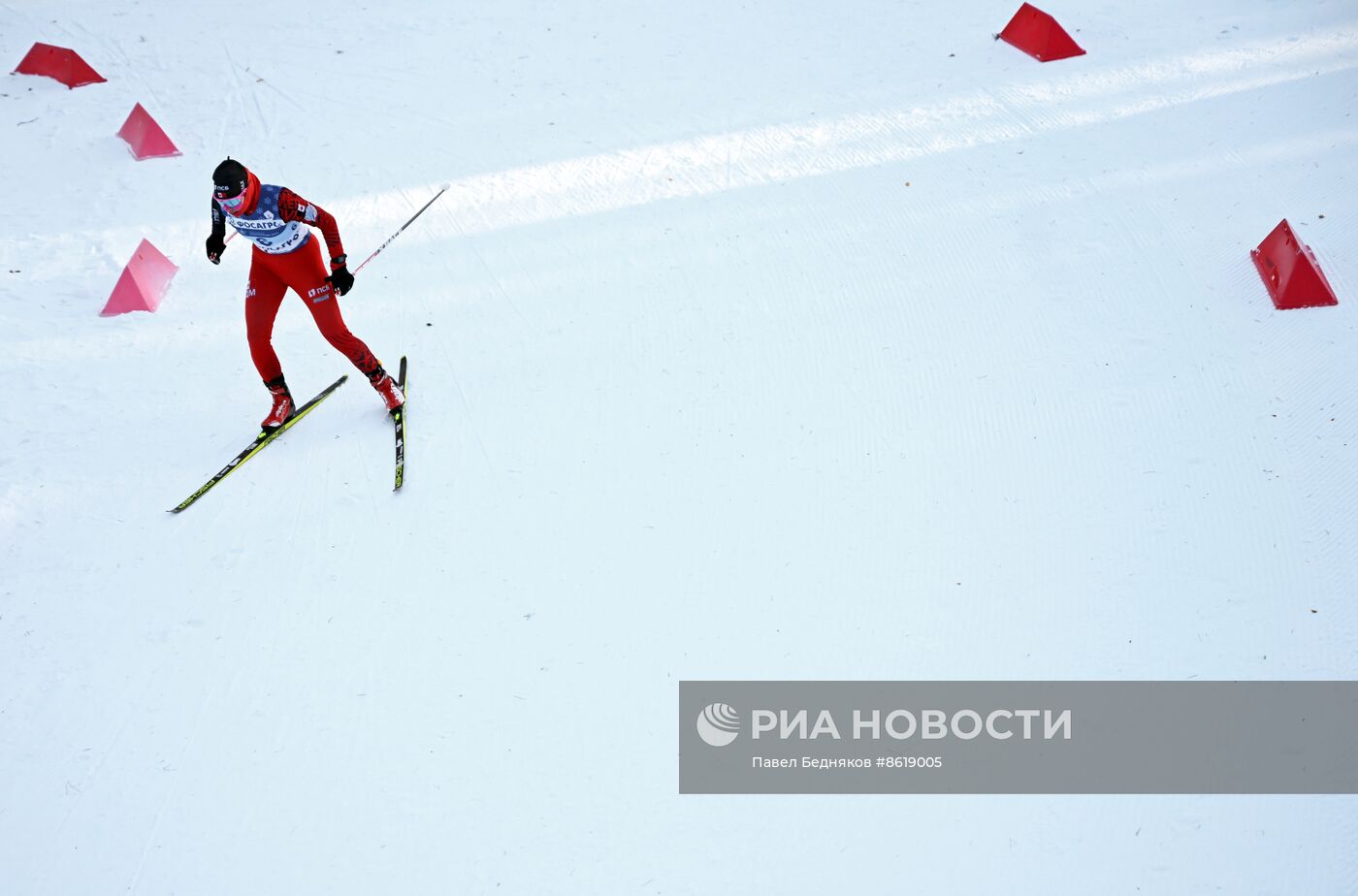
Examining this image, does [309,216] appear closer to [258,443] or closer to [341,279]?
[341,279]

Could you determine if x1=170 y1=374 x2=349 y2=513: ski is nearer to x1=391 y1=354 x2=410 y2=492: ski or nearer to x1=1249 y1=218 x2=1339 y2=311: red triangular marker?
x1=391 y1=354 x2=410 y2=492: ski

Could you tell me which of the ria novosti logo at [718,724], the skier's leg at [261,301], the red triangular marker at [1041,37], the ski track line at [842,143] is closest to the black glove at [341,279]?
the skier's leg at [261,301]

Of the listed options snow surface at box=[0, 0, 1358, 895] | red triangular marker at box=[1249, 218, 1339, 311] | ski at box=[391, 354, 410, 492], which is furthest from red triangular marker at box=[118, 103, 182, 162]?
red triangular marker at box=[1249, 218, 1339, 311]

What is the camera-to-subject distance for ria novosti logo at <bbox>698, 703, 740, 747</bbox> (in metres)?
3.70

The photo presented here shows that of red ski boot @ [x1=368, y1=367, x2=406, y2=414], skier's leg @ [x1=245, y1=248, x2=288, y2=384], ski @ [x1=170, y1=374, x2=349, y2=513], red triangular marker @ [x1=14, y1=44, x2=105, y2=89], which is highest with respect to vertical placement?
skier's leg @ [x1=245, y1=248, x2=288, y2=384]

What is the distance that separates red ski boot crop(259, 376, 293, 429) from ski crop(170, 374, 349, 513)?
27 millimetres

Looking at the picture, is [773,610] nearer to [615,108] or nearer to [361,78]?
[615,108]

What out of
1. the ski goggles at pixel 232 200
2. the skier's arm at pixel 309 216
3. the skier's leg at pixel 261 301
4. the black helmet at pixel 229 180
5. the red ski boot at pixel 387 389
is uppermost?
the black helmet at pixel 229 180

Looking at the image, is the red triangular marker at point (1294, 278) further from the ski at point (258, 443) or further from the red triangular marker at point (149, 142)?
the red triangular marker at point (149, 142)

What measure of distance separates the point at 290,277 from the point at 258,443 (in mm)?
958

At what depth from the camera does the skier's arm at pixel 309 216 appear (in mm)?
4363

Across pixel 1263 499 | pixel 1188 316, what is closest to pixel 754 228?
pixel 1188 316

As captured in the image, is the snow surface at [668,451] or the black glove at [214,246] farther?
the black glove at [214,246]

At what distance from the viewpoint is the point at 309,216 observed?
14.5ft
